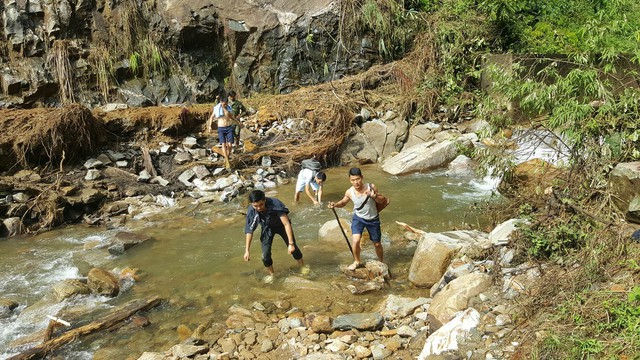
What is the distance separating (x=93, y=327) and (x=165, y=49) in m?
10.9

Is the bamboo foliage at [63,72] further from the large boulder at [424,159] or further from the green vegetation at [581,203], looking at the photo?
the green vegetation at [581,203]

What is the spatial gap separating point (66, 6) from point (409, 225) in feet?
38.9

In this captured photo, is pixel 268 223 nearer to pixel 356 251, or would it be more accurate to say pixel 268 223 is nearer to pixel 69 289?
pixel 356 251

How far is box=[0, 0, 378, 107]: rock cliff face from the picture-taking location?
12.9 meters

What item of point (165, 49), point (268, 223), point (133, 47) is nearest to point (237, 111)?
point (165, 49)

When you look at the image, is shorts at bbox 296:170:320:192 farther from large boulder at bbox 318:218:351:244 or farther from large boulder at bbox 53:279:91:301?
large boulder at bbox 53:279:91:301

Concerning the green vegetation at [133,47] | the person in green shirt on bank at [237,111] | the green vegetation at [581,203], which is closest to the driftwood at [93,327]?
the green vegetation at [581,203]

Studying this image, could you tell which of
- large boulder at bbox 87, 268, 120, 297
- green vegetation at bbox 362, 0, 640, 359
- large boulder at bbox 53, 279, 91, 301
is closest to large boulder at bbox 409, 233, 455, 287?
green vegetation at bbox 362, 0, 640, 359

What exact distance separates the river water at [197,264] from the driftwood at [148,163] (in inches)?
59.7

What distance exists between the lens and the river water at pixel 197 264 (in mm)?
5398

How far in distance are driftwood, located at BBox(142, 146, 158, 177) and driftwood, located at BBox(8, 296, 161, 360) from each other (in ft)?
17.2

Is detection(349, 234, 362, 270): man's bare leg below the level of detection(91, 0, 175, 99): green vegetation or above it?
below

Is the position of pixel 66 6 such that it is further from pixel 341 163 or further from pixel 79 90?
pixel 341 163

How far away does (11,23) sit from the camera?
1289 centimetres
